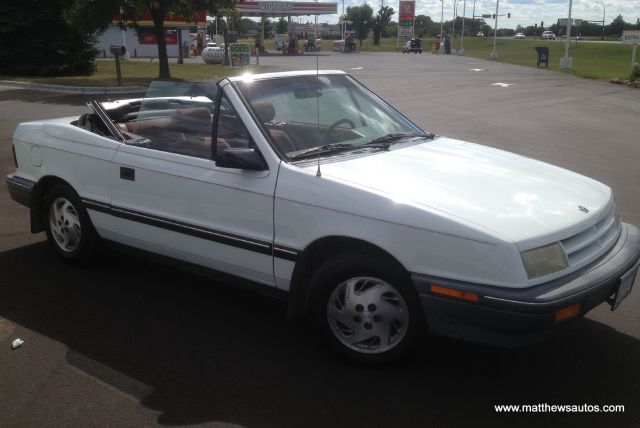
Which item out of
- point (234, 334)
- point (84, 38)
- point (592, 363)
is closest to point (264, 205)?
point (234, 334)

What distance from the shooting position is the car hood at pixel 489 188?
3160 mm

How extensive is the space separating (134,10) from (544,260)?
21.5m

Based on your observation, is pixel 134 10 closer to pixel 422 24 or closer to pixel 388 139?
pixel 388 139

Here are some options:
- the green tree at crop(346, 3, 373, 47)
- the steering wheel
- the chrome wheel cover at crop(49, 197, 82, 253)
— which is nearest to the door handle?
the chrome wheel cover at crop(49, 197, 82, 253)

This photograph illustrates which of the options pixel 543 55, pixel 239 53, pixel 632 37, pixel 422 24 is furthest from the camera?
pixel 422 24

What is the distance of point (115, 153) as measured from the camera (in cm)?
453

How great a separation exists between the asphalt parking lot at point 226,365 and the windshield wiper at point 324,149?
1.12 metres

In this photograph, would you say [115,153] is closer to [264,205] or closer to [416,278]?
[264,205]

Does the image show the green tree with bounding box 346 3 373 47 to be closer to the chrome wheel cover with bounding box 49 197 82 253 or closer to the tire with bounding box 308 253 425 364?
the chrome wheel cover with bounding box 49 197 82 253

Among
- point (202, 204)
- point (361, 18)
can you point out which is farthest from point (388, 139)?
point (361, 18)

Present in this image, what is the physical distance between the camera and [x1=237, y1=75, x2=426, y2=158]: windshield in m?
3.98

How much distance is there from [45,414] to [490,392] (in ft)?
7.36

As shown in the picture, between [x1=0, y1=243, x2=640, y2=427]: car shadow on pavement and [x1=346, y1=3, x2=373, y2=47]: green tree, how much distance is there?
9675cm

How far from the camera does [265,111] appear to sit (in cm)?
401
